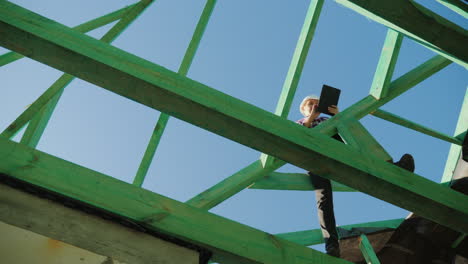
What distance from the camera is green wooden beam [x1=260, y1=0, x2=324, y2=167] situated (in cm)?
417

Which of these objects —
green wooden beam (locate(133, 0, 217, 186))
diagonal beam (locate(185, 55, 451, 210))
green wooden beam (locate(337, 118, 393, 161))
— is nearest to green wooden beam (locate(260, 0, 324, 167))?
diagonal beam (locate(185, 55, 451, 210))

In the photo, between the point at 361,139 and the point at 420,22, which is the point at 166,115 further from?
the point at 420,22

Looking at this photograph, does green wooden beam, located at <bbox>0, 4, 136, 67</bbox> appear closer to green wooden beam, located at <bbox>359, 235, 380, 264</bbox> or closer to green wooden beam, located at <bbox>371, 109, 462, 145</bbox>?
green wooden beam, located at <bbox>371, 109, 462, 145</bbox>

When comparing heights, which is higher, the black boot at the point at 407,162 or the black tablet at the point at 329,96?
the black tablet at the point at 329,96

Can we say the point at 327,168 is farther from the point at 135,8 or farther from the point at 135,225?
the point at 135,8

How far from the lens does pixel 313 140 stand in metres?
2.79

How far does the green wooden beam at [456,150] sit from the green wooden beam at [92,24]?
3.11 metres

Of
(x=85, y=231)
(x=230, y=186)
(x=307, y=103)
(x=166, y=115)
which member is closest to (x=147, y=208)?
(x=85, y=231)

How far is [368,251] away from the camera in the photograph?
4184 millimetres

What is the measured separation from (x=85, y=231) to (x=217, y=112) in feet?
3.23

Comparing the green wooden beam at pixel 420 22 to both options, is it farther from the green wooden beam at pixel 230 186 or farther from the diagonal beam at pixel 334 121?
the green wooden beam at pixel 230 186

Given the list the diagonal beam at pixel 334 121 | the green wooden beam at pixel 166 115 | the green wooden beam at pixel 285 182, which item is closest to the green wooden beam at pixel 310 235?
the green wooden beam at pixel 285 182

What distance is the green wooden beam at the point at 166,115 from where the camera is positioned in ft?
11.7

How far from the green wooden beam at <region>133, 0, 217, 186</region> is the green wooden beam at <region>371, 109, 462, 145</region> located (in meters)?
1.61
